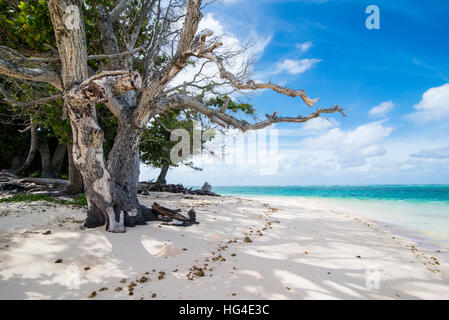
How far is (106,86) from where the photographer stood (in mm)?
3904

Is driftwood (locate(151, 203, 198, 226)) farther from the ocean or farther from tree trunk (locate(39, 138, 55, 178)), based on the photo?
tree trunk (locate(39, 138, 55, 178))

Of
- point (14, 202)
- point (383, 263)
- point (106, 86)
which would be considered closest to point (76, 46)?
point (106, 86)

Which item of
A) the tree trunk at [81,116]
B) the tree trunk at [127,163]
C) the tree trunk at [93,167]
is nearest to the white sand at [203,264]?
the tree trunk at [93,167]

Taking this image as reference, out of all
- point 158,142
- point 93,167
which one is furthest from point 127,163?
point 158,142

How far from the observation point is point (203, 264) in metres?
3.24

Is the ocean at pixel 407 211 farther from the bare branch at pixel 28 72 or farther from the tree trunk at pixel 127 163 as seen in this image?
the bare branch at pixel 28 72

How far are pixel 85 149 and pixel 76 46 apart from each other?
2.02 meters

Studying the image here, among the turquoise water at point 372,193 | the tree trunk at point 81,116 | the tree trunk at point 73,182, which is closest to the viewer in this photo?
the tree trunk at point 81,116

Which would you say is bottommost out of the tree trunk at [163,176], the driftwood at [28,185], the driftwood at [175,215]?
the driftwood at [175,215]

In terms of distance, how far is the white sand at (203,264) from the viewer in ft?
8.29

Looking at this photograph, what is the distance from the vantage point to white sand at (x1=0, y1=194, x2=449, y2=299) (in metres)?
2.53

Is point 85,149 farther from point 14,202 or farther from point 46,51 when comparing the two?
point 14,202

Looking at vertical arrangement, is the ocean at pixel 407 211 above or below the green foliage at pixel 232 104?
below
